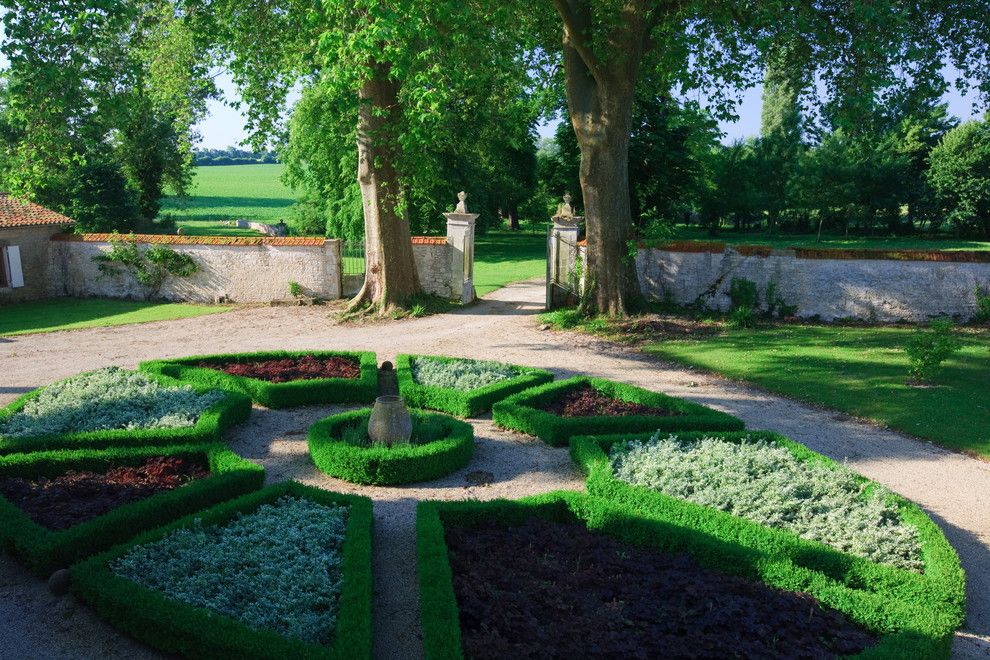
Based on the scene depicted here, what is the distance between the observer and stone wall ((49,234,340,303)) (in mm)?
20625

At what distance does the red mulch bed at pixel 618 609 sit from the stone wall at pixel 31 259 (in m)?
21.0

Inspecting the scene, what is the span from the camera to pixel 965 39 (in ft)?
48.3

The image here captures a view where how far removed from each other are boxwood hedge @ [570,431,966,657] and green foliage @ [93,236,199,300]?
17297 mm

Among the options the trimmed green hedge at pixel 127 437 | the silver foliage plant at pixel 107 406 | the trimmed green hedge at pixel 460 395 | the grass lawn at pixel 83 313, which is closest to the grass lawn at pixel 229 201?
the grass lawn at pixel 83 313

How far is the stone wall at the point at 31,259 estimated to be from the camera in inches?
862

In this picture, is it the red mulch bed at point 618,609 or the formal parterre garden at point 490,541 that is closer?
the red mulch bed at point 618,609

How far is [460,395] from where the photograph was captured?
10.8m

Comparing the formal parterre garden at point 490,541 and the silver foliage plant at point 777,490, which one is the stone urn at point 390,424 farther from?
the silver foliage plant at point 777,490

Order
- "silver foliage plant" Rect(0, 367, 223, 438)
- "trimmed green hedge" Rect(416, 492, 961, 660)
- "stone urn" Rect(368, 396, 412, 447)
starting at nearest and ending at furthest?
1. "trimmed green hedge" Rect(416, 492, 961, 660)
2. "stone urn" Rect(368, 396, 412, 447)
3. "silver foliage plant" Rect(0, 367, 223, 438)

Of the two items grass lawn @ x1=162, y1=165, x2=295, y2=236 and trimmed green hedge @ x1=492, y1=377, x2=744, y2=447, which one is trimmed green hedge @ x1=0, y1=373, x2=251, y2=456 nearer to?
trimmed green hedge @ x1=492, y1=377, x2=744, y2=447

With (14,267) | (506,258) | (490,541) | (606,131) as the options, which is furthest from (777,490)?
(506,258)

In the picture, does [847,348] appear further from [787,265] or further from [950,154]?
[950,154]

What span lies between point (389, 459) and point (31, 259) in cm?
1953

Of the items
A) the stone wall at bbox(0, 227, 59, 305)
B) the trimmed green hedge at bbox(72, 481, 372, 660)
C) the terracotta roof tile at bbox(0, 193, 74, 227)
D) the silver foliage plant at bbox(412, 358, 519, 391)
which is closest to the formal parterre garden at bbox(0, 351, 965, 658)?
the trimmed green hedge at bbox(72, 481, 372, 660)
